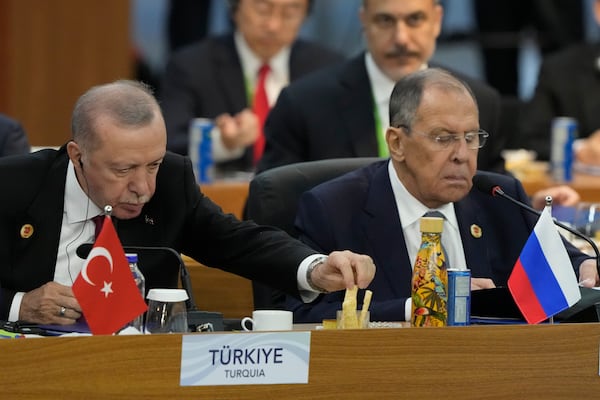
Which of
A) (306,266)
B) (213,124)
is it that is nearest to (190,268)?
(306,266)

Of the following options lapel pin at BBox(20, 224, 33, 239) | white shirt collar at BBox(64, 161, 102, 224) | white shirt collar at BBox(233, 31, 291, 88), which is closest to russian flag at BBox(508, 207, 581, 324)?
white shirt collar at BBox(64, 161, 102, 224)

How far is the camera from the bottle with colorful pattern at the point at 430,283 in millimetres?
3129

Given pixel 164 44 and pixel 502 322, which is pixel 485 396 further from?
pixel 164 44

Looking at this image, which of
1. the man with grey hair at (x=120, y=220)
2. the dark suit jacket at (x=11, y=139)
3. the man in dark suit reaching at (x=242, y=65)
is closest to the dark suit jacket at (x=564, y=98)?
the man in dark suit reaching at (x=242, y=65)

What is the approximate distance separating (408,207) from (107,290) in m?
1.34

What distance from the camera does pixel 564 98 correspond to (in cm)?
684

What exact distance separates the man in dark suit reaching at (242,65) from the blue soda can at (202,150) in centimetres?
47

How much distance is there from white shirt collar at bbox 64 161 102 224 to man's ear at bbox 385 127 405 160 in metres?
0.90

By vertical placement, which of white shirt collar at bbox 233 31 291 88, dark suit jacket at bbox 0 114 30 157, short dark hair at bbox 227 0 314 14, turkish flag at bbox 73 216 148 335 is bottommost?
turkish flag at bbox 73 216 148 335

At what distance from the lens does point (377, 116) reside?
5344 millimetres

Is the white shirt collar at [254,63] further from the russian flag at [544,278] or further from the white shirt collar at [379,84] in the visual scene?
the russian flag at [544,278]

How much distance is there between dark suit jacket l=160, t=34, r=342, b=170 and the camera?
6.50 m

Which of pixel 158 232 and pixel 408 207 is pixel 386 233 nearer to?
pixel 408 207

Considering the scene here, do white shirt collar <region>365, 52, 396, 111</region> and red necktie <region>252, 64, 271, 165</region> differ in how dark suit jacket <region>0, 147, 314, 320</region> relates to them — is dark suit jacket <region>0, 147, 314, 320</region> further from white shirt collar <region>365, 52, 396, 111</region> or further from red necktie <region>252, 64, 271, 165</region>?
red necktie <region>252, 64, 271, 165</region>
